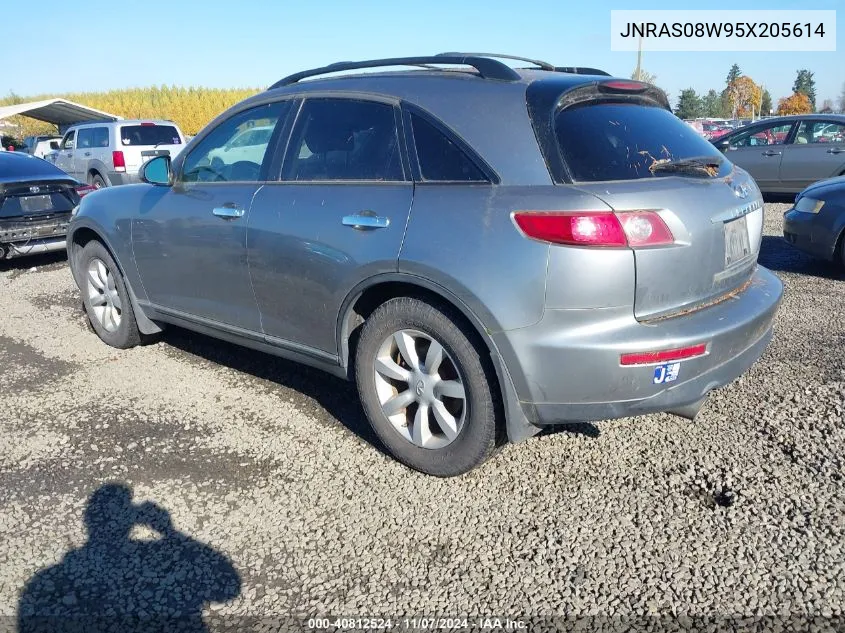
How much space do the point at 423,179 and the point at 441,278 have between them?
0.52 metres

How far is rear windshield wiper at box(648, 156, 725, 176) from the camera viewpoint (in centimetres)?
295

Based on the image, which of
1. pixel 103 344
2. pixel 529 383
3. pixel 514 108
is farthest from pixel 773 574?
pixel 103 344

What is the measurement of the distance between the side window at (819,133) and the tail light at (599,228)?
10.2 m

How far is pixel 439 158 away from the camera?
3096mm

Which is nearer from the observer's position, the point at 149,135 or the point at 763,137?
the point at 763,137

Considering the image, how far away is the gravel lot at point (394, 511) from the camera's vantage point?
243cm

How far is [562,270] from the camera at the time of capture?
264 centimetres

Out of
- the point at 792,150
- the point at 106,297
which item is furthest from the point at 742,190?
the point at 792,150

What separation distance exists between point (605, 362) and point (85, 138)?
17.2 metres

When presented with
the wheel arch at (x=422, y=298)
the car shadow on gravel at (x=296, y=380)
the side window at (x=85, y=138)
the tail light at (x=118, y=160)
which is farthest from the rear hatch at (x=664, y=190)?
the side window at (x=85, y=138)

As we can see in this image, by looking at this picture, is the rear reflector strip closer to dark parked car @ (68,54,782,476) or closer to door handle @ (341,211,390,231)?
dark parked car @ (68,54,782,476)

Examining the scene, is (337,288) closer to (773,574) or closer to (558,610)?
(558,610)

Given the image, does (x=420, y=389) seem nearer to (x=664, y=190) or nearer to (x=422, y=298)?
(x=422, y=298)

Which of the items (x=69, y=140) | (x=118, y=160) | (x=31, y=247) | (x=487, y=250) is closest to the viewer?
(x=487, y=250)
